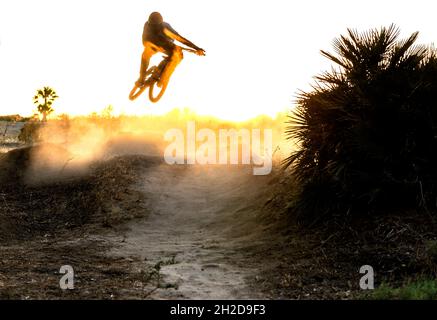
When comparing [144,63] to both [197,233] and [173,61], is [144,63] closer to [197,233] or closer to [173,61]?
[173,61]

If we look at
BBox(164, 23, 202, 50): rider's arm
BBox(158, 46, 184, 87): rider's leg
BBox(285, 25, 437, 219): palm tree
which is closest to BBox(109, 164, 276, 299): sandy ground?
BBox(285, 25, 437, 219): palm tree

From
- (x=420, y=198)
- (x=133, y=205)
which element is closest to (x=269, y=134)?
(x=133, y=205)

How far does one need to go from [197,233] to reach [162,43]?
4562mm

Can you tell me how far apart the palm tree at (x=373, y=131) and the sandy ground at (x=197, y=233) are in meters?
2.12

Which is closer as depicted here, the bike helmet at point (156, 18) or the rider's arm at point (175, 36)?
the rider's arm at point (175, 36)

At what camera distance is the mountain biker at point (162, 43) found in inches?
393

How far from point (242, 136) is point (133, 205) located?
1109 centimetres

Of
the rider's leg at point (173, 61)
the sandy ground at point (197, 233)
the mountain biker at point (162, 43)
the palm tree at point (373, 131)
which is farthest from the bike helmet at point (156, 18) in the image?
the sandy ground at point (197, 233)

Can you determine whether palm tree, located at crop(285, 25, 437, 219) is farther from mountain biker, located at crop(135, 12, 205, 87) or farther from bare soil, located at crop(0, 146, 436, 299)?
mountain biker, located at crop(135, 12, 205, 87)

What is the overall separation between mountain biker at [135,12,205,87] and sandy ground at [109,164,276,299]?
3630 mm

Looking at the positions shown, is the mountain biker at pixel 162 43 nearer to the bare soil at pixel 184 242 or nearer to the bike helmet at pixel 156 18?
the bike helmet at pixel 156 18

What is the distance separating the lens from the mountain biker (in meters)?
9.99

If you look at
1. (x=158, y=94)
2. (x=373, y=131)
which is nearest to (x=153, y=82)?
(x=158, y=94)
